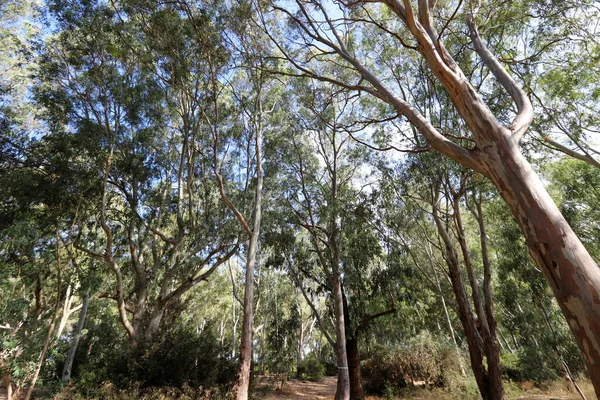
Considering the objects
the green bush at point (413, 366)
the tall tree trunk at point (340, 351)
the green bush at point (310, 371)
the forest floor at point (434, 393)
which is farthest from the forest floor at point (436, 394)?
the green bush at point (310, 371)

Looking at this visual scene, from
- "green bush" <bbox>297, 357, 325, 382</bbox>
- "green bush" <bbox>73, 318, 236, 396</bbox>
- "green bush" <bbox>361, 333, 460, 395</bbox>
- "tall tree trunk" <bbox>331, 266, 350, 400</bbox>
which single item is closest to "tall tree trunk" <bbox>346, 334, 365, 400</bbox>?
"tall tree trunk" <bbox>331, 266, 350, 400</bbox>

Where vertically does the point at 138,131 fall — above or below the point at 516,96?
above

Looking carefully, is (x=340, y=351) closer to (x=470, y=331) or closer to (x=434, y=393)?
(x=470, y=331)

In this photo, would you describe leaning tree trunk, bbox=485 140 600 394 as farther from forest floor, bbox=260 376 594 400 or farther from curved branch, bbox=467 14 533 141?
forest floor, bbox=260 376 594 400

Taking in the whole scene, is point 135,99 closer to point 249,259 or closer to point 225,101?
point 225,101

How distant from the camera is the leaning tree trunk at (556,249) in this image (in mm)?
1818

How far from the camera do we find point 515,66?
8.15m

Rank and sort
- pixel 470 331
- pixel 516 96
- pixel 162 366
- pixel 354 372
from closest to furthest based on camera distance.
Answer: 1. pixel 516 96
2. pixel 470 331
3. pixel 162 366
4. pixel 354 372

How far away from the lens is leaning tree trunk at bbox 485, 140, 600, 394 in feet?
5.97

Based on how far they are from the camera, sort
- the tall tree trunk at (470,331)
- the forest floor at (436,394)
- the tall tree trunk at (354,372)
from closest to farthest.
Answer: the tall tree trunk at (470,331), the forest floor at (436,394), the tall tree trunk at (354,372)

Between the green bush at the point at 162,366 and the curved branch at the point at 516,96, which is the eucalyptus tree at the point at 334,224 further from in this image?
the curved branch at the point at 516,96

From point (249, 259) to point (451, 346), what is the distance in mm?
9708

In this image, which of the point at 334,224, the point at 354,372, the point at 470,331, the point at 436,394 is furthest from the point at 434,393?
the point at 334,224

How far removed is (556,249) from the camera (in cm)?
203
